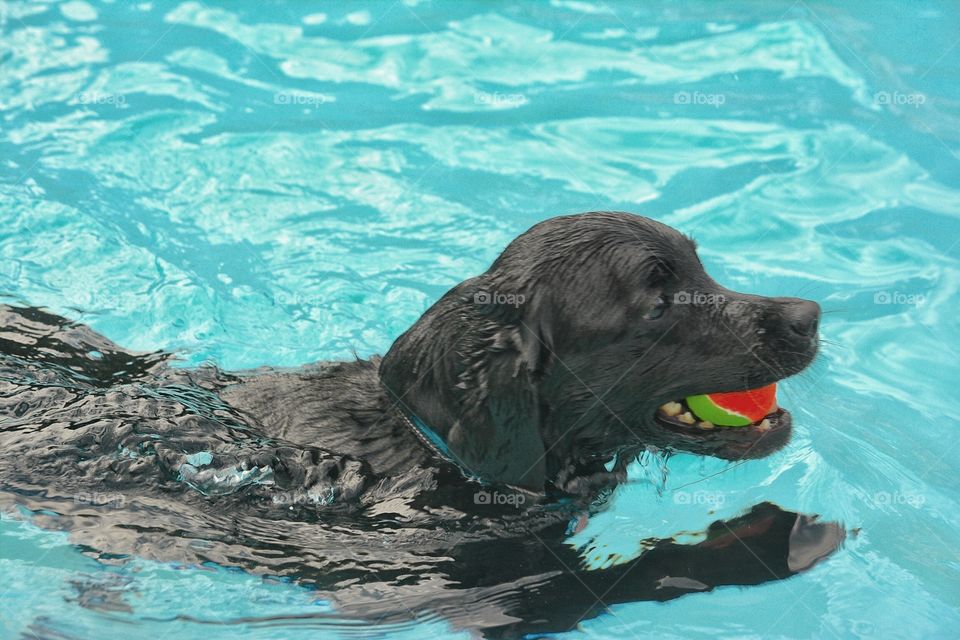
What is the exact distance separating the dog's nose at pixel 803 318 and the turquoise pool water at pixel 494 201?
1.79 ft

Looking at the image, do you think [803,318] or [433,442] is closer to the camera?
[803,318]

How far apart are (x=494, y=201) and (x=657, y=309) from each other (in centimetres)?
387

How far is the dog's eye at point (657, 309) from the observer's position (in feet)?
13.3

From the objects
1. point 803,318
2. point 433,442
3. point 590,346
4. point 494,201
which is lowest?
point 433,442

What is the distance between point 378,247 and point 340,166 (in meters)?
1.18

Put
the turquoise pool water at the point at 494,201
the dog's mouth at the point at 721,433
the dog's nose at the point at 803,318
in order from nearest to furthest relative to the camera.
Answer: the dog's nose at the point at 803,318, the dog's mouth at the point at 721,433, the turquoise pool water at the point at 494,201

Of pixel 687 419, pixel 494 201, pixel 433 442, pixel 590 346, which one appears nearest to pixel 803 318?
pixel 687 419

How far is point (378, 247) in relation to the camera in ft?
23.9

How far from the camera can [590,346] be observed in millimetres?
4109

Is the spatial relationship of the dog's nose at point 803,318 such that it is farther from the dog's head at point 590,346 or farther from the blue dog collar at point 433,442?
the blue dog collar at point 433,442

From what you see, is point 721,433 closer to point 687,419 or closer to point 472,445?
point 687,419

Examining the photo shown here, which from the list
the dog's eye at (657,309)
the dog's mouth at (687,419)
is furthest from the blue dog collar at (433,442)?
the dog's eye at (657,309)

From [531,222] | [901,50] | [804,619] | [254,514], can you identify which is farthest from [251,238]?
[901,50]

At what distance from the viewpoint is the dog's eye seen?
4.06m
